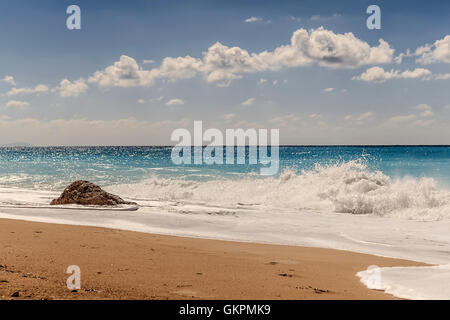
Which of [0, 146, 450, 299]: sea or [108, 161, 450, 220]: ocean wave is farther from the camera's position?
[108, 161, 450, 220]: ocean wave

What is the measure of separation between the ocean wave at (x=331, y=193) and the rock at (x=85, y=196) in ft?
17.5

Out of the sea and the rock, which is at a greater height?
the rock

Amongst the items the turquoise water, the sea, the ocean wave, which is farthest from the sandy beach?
the turquoise water

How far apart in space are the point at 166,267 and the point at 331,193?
14731 mm

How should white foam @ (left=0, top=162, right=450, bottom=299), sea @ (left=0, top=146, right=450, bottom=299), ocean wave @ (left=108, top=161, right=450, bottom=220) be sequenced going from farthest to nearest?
1. ocean wave @ (left=108, top=161, right=450, bottom=220)
2. white foam @ (left=0, top=162, right=450, bottom=299)
3. sea @ (left=0, top=146, right=450, bottom=299)

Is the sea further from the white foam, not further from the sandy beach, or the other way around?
the sandy beach

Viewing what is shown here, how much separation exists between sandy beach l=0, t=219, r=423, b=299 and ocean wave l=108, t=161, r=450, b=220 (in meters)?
8.47

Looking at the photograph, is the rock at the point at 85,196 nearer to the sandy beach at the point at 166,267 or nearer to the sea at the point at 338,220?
the sea at the point at 338,220

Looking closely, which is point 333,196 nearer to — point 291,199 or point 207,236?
point 291,199

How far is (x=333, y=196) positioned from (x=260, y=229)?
894cm

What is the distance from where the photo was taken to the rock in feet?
44.6

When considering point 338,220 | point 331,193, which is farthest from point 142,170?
point 338,220

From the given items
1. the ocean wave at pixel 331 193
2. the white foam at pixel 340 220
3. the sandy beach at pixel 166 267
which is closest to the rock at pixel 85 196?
the white foam at pixel 340 220
